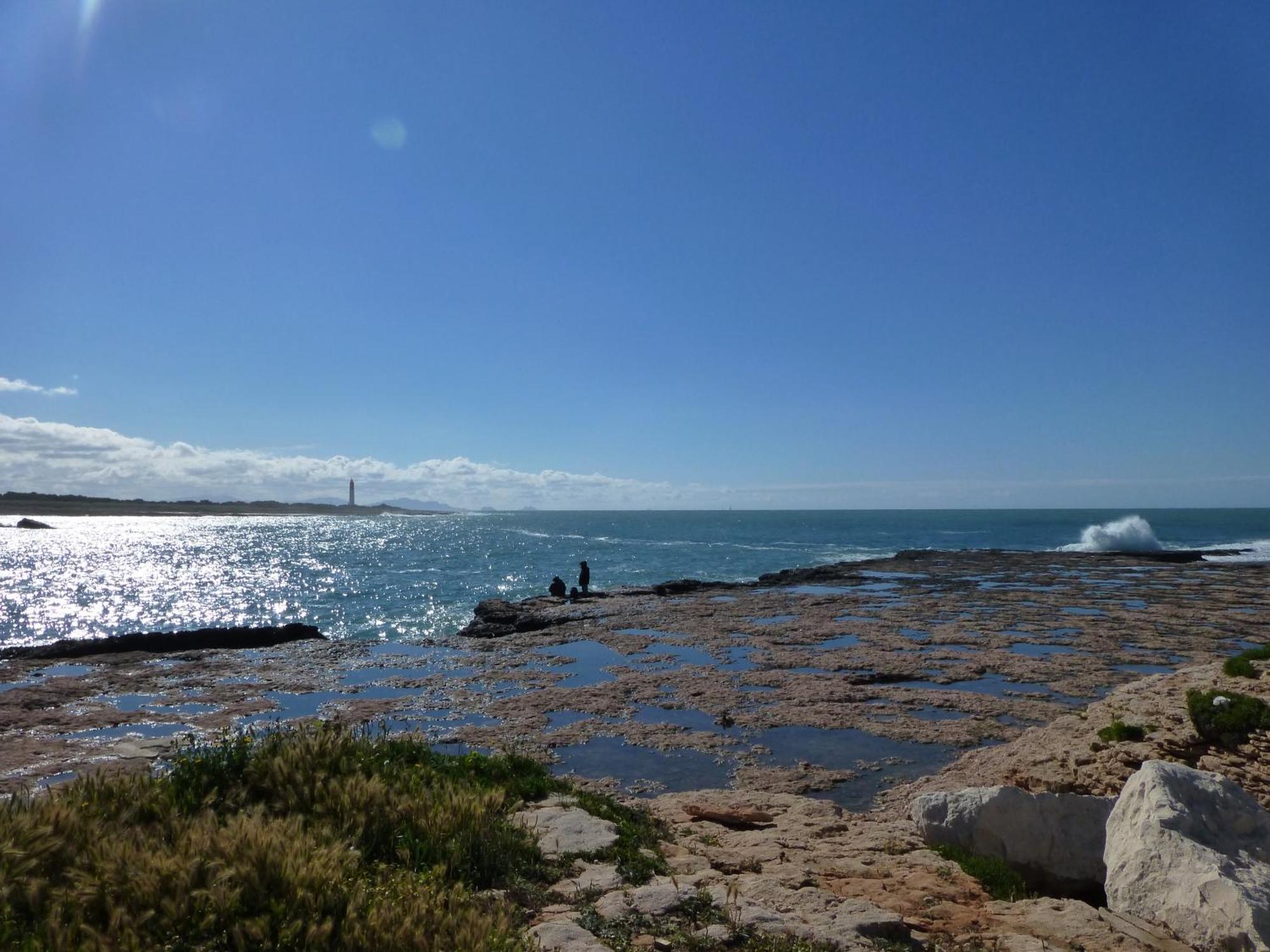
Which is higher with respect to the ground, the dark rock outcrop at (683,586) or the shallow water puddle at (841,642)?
the shallow water puddle at (841,642)

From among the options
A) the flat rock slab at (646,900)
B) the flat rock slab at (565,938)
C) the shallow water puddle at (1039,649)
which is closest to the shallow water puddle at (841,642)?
the shallow water puddle at (1039,649)

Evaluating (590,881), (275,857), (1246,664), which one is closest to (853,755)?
(1246,664)

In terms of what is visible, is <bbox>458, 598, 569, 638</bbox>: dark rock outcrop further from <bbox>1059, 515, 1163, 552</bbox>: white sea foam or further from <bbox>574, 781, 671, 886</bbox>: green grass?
<bbox>1059, 515, 1163, 552</bbox>: white sea foam

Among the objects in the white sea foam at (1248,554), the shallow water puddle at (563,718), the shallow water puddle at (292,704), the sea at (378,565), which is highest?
the white sea foam at (1248,554)

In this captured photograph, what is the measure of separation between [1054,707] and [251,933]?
58.6 feet

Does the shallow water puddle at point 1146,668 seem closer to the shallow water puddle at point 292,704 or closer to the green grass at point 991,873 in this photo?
the green grass at point 991,873

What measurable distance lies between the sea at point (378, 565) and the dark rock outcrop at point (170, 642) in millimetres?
3623

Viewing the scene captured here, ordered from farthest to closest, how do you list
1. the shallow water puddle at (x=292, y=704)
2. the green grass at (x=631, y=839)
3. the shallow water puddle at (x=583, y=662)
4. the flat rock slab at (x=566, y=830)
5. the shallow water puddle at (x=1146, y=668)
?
the shallow water puddle at (x=583, y=662) < the shallow water puddle at (x=1146, y=668) < the shallow water puddle at (x=292, y=704) < the flat rock slab at (x=566, y=830) < the green grass at (x=631, y=839)

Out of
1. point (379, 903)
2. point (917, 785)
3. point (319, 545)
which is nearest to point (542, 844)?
point (379, 903)

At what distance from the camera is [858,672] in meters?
21.6

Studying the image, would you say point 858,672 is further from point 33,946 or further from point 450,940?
point 33,946

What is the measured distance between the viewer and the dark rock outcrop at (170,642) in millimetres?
26844

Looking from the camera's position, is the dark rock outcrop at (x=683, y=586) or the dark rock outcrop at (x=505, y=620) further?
the dark rock outcrop at (x=683, y=586)

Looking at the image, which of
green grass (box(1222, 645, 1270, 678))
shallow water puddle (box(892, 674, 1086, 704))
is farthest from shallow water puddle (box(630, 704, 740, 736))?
green grass (box(1222, 645, 1270, 678))
